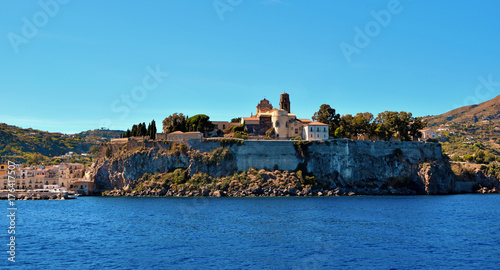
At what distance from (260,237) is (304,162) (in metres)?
40.9

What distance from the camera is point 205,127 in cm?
8081

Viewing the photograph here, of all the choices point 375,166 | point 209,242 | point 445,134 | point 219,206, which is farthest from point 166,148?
point 445,134

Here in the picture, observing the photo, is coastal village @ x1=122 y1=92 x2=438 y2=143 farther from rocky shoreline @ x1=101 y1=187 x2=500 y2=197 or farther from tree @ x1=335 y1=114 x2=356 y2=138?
rocky shoreline @ x1=101 y1=187 x2=500 y2=197

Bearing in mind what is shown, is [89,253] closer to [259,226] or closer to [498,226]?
[259,226]

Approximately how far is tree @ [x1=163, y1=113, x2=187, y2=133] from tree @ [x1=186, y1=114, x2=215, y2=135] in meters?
0.93

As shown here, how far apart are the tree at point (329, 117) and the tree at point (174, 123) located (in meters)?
21.3

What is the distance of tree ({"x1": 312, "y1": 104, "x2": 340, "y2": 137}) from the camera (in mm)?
80688

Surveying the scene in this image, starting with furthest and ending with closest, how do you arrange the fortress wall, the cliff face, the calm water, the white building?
1. the white building
2. the fortress wall
3. the cliff face
4. the calm water

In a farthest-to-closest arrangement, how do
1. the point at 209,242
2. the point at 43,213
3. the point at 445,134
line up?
1. the point at 445,134
2. the point at 43,213
3. the point at 209,242

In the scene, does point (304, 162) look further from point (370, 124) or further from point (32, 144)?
point (32, 144)

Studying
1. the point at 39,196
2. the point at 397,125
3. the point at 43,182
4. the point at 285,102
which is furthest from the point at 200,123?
the point at 397,125

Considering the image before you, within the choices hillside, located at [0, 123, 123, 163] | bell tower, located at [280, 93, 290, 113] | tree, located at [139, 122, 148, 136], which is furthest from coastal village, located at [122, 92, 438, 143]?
hillside, located at [0, 123, 123, 163]

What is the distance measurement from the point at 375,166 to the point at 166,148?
3012cm

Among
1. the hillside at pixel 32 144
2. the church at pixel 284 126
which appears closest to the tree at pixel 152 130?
the church at pixel 284 126
